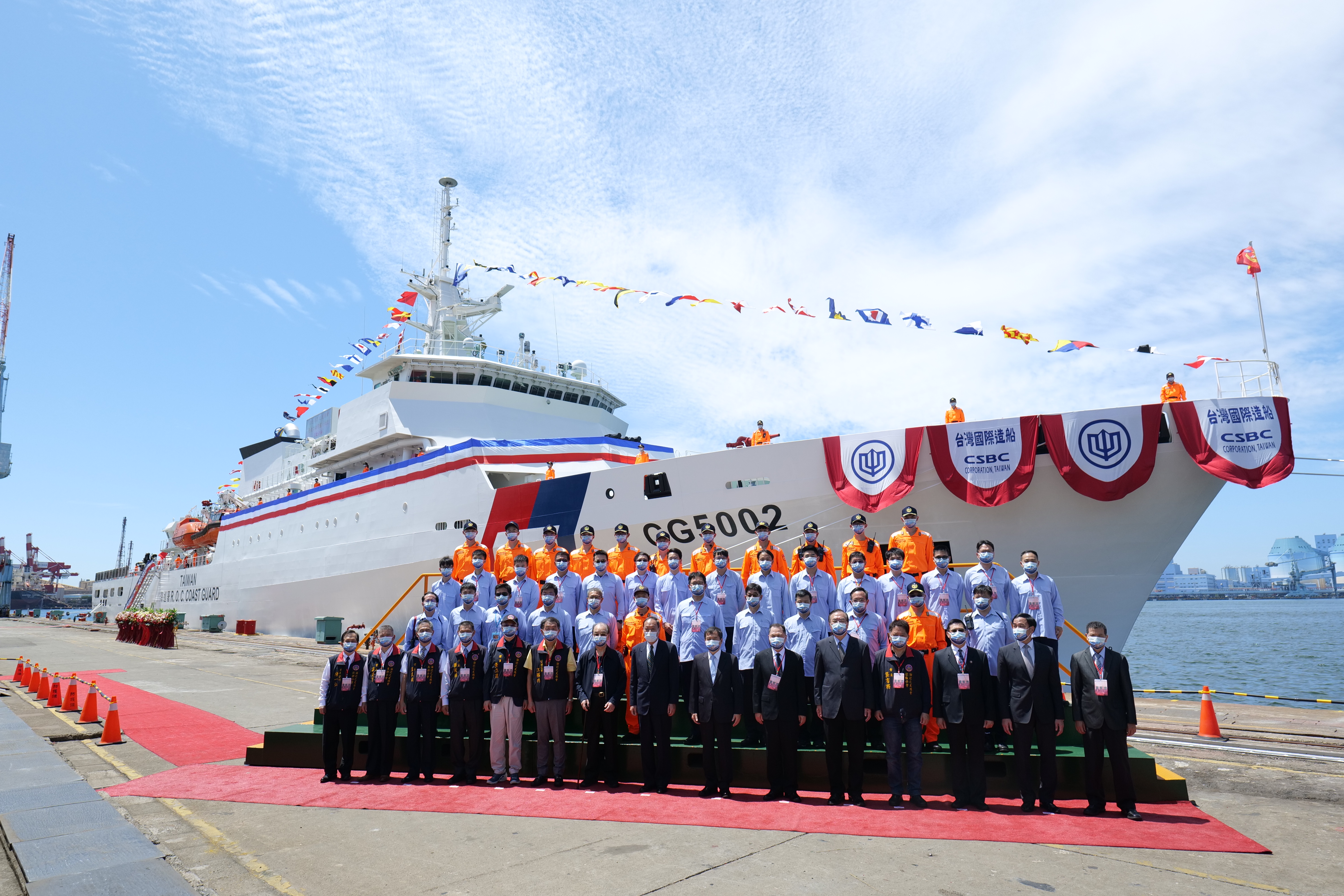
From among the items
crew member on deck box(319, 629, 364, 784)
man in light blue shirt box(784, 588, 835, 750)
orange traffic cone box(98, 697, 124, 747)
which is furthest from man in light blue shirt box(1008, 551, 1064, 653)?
orange traffic cone box(98, 697, 124, 747)

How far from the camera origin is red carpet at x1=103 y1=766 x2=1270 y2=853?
15.1ft

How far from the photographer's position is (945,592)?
256 inches

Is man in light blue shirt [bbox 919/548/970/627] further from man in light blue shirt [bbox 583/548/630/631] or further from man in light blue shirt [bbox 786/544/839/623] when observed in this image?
man in light blue shirt [bbox 583/548/630/631]

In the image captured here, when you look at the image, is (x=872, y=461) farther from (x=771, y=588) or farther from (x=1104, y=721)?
(x=1104, y=721)

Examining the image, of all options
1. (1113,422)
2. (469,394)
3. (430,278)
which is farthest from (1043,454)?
(430,278)

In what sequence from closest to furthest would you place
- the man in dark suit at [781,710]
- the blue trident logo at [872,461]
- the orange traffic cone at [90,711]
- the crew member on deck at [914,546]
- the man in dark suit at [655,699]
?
1. the man in dark suit at [781,710]
2. the man in dark suit at [655,699]
3. the crew member on deck at [914,546]
4. the orange traffic cone at [90,711]
5. the blue trident logo at [872,461]

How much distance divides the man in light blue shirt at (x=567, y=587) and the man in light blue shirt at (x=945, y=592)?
10.2 feet

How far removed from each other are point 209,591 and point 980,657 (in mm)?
29366

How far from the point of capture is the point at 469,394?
18.7 metres

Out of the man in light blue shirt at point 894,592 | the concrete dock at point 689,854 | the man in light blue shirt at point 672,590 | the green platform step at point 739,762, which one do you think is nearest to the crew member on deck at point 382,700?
the green platform step at point 739,762

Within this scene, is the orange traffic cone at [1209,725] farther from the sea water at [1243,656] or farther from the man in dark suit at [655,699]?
the man in dark suit at [655,699]

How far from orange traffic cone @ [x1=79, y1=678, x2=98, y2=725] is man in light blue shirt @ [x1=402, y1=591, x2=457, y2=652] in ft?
18.3

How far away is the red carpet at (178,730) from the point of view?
770 centimetres

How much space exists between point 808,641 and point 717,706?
0.95 meters
